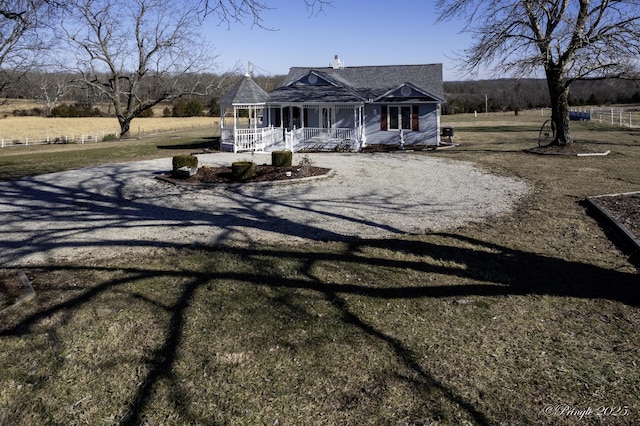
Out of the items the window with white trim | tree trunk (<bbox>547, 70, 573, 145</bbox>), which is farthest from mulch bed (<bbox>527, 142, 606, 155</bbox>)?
the window with white trim

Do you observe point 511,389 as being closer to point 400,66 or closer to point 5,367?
point 5,367

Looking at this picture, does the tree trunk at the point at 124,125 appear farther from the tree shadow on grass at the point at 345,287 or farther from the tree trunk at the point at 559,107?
the tree shadow on grass at the point at 345,287

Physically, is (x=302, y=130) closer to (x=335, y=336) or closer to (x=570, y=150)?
(x=570, y=150)

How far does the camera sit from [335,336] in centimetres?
504

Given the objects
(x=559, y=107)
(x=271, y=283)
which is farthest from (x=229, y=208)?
(x=559, y=107)

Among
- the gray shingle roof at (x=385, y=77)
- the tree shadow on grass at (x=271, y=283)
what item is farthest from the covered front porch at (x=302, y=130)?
the tree shadow on grass at (x=271, y=283)

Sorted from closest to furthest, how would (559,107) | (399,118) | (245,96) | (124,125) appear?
(559,107) → (245,96) → (399,118) → (124,125)

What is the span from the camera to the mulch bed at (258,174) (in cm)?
1552

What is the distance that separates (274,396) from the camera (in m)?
4.04

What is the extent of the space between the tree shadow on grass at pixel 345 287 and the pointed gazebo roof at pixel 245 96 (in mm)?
19435

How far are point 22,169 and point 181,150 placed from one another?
28.4ft

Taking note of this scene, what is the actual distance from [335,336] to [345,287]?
4.26 ft

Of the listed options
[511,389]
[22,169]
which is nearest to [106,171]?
[22,169]

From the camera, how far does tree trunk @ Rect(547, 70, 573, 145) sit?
22.1 metres
